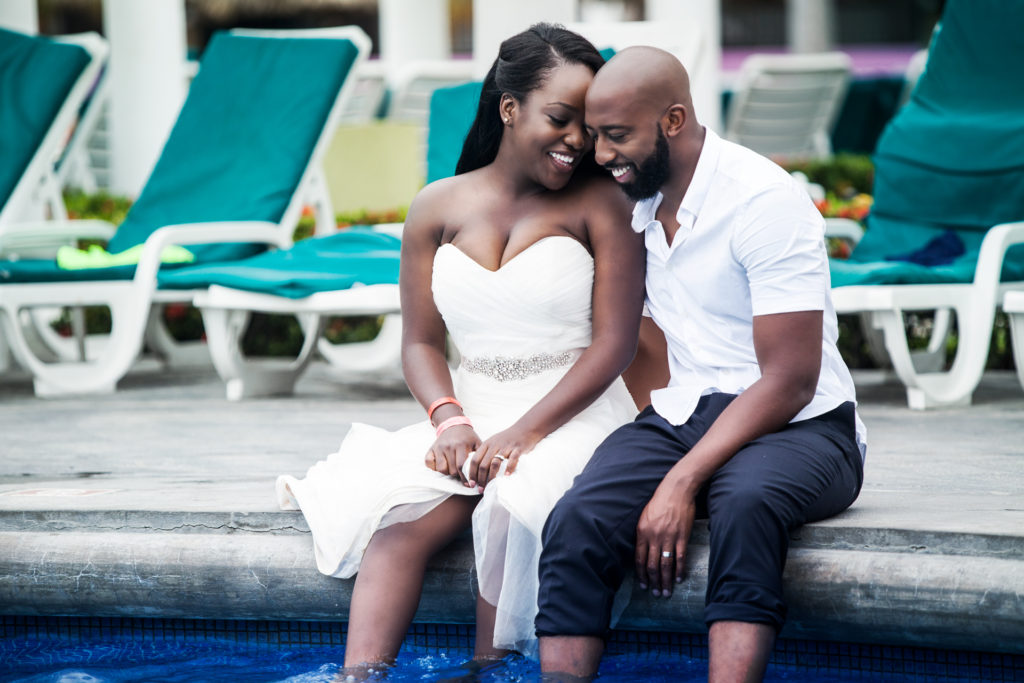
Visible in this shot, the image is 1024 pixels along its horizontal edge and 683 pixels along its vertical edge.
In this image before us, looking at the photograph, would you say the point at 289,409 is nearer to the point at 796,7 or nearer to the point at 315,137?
the point at 315,137

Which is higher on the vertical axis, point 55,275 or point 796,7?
point 55,275

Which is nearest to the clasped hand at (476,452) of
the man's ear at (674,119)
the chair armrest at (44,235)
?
the man's ear at (674,119)

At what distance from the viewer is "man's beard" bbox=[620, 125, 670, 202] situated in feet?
8.31

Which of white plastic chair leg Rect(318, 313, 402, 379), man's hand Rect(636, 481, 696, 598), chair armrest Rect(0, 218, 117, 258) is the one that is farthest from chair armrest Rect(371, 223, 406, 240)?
man's hand Rect(636, 481, 696, 598)

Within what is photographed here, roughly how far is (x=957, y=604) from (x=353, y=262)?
3.37 m

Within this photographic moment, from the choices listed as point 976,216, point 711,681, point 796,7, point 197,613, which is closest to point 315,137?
point 976,216

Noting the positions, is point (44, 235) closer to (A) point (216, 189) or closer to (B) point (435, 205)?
(A) point (216, 189)

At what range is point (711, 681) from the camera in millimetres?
2172

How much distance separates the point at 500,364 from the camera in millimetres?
2900

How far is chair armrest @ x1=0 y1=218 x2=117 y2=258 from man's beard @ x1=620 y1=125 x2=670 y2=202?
4.13m

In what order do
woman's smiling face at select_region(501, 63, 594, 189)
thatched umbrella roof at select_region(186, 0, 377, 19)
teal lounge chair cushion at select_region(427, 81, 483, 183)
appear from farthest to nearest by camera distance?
thatched umbrella roof at select_region(186, 0, 377, 19)
teal lounge chair cushion at select_region(427, 81, 483, 183)
woman's smiling face at select_region(501, 63, 594, 189)

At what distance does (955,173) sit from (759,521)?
12.1 ft

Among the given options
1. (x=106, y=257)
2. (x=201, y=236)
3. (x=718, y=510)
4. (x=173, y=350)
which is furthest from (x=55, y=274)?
(x=718, y=510)

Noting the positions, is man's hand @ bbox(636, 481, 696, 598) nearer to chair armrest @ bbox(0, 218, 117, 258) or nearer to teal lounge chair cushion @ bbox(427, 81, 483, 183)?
teal lounge chair cushion @ bbox(427, 81, 483, 183)
